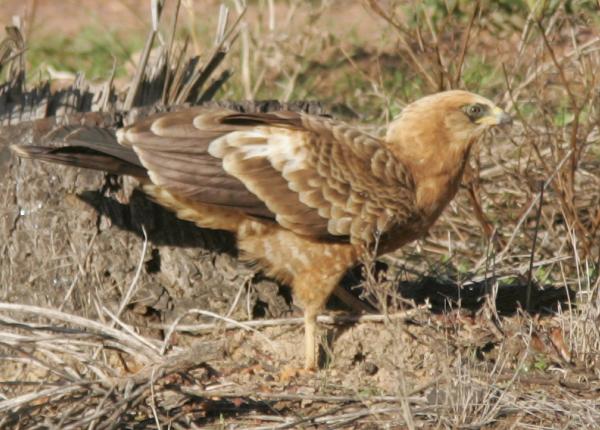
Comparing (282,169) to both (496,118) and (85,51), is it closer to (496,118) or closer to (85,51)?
(496,118)

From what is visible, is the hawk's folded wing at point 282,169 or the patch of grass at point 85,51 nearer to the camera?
the hawk's folded wing at point 282,169

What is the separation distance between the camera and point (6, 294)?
5.54 metres

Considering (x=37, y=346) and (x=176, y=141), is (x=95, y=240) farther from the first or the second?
(x=37, y=346)

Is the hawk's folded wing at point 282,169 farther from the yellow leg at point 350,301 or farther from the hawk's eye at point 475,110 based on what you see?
the yellow leg at point 350,301

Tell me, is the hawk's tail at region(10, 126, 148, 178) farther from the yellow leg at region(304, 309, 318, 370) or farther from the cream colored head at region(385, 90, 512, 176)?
the cream colored head at region(385, 90, 512, 176)

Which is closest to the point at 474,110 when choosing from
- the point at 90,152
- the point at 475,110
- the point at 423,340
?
the point at 475,110

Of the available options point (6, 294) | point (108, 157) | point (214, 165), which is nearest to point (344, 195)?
point (214, 165)

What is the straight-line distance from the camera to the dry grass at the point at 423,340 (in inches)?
179

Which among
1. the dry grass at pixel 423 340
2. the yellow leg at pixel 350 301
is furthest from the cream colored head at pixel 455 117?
the yellow leg at pixel 350 301

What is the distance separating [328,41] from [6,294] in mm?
4184

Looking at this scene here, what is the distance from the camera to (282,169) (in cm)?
543

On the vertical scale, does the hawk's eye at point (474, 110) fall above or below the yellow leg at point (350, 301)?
above

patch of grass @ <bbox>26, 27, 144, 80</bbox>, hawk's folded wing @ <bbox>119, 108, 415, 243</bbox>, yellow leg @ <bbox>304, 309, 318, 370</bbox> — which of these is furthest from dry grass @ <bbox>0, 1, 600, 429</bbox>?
patch of grass @ <bbox>26, 27, 144, 80</bbox>

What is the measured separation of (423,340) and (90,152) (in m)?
1.62
